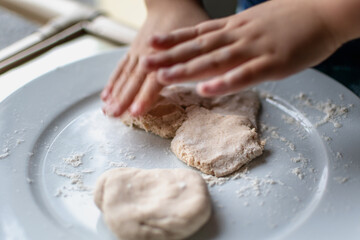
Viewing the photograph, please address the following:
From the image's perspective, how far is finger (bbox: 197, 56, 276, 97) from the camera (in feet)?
2.20

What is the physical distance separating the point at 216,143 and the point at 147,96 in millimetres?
167

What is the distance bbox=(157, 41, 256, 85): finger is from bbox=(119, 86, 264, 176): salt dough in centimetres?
14

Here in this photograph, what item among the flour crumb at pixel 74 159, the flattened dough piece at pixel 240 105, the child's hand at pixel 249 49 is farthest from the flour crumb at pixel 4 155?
the flattened dough piece at pixel 240 105

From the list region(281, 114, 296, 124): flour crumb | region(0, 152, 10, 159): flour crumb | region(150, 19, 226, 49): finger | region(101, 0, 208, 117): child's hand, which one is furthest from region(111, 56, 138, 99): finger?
region(281, 114, 296, 124): flour crumb

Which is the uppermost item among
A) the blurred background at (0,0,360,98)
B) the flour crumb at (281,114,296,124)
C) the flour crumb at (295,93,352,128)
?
the blurred background at (0,0,360,98)

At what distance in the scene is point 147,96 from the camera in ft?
2.63

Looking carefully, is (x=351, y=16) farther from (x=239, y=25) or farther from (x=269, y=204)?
(x=269, y=204)

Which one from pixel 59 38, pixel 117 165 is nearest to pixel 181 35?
pixel 117 165

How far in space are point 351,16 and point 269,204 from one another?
38 centimetres

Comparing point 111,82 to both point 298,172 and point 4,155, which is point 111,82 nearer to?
point 4,155

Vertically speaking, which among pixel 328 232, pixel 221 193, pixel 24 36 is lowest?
pixel 328 232

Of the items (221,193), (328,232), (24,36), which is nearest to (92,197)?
(221,193)

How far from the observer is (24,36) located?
1.27m

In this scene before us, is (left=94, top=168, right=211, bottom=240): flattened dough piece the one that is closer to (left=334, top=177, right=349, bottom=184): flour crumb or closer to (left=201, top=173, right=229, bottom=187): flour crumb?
(left=201, top=173, right=229, bottom=187): flour crumb
